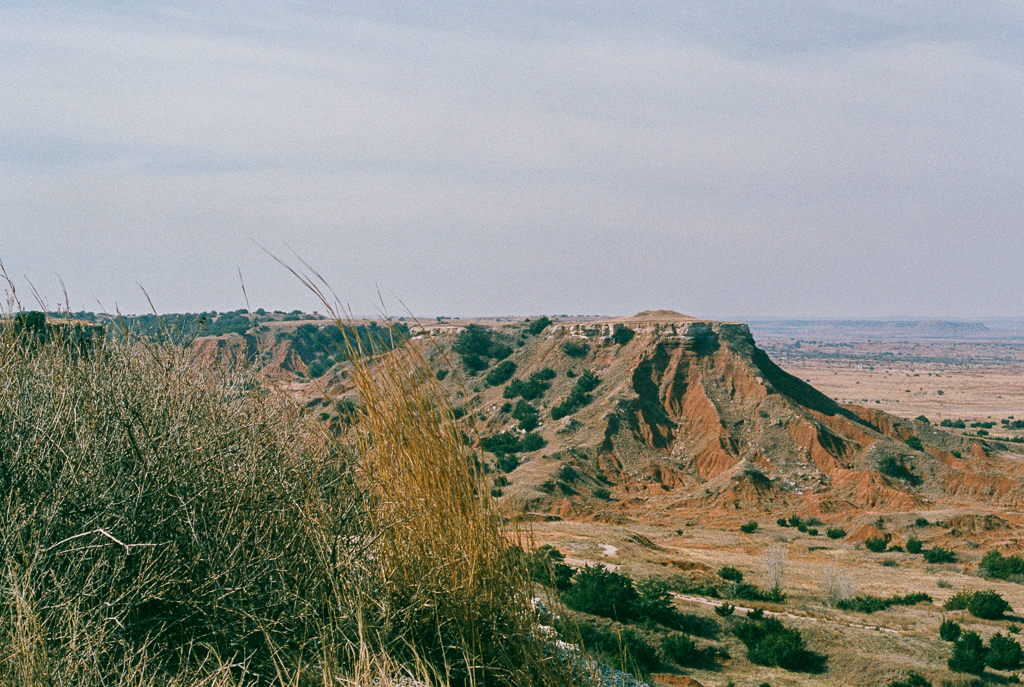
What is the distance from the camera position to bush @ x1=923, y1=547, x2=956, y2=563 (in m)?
24.9

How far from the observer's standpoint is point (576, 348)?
48156 mm

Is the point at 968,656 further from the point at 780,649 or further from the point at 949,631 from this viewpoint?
the point at 780,649

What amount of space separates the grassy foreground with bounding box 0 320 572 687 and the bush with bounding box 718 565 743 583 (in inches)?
679

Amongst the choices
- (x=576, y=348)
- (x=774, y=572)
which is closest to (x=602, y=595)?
(x=774, y=572)

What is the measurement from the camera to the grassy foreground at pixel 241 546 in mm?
3736

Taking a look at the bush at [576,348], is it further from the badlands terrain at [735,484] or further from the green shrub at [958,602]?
the green shrub at [958,602]

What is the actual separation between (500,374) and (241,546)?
4478 cm

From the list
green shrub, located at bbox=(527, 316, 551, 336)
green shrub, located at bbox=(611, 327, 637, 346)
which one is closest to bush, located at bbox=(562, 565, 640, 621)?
green shrub, located at bbox=(611, 327, 637, 346)

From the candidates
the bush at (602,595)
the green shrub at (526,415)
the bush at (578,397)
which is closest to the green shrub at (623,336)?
the bush at (578,397)

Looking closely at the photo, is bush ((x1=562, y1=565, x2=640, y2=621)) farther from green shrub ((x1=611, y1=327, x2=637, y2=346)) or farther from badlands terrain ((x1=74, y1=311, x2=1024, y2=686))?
green shrub ((x1=611, y1=327, x2=637, y2=346))

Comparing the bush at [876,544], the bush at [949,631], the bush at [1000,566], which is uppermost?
the bush at [949,631]

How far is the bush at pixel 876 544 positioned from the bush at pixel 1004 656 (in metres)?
13.2

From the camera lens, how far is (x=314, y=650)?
4.11 meters

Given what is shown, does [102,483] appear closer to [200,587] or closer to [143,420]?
[143,420]
